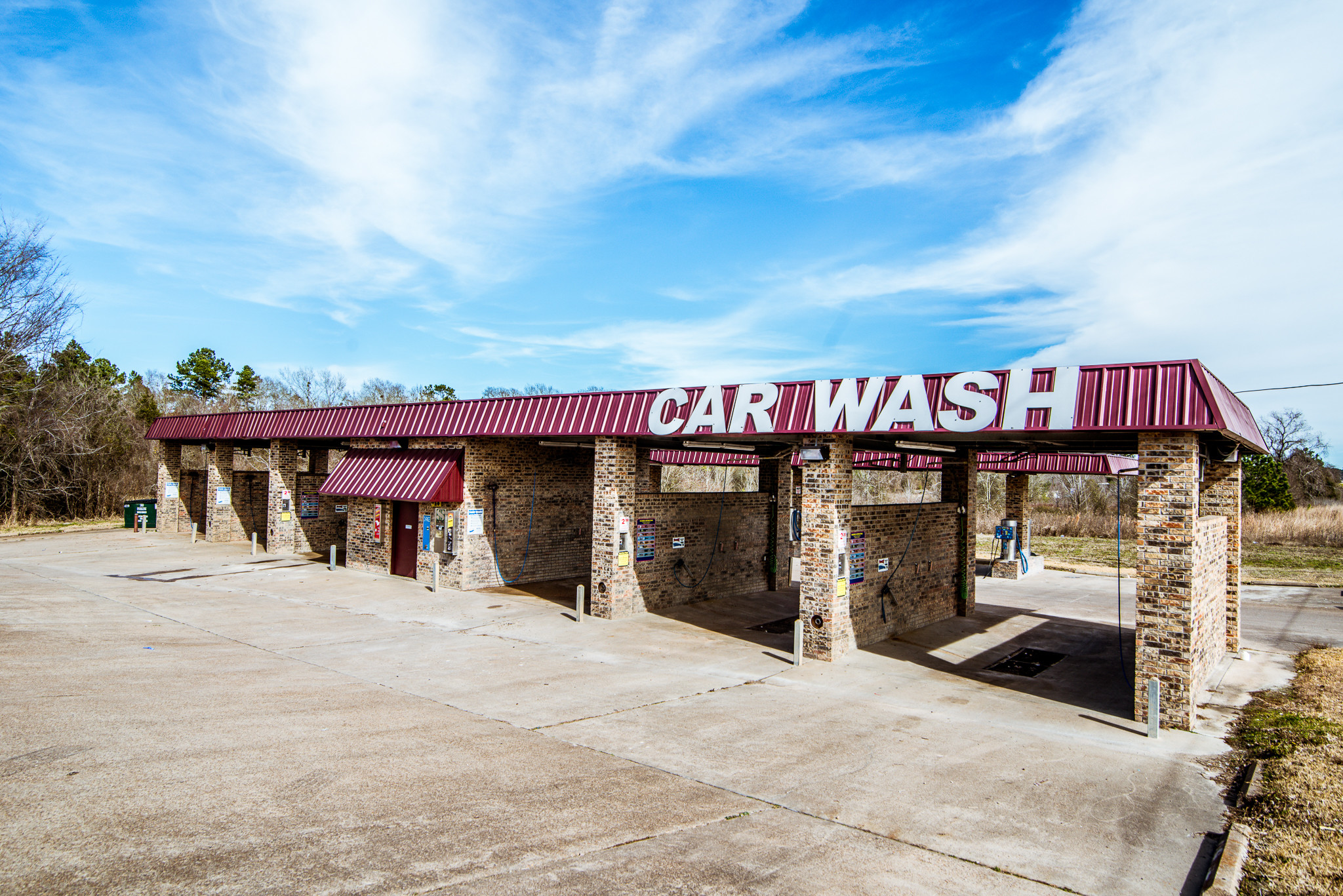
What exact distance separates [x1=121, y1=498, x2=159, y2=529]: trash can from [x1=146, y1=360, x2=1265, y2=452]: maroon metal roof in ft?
49.3

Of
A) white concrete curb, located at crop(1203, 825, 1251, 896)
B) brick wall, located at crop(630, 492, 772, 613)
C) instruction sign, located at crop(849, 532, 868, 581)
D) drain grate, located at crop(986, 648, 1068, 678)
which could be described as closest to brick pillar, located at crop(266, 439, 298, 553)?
brick wall, located at crop(630, 492, 772, 613)

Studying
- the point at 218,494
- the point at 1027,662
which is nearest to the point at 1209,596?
the point at 1027,662

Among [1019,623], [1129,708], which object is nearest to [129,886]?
[1129,708]

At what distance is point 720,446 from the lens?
18859mm

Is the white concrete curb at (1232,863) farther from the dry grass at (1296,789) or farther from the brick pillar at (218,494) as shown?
the brick pillar at (218,494)

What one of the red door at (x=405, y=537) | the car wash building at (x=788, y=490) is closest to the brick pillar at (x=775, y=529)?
the car wash building at (x=788, y=490)

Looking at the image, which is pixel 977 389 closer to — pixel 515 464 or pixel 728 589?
pixel 728 589

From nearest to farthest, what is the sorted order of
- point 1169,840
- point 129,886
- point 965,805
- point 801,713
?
1. point 129,886
2. point 1169,840
3. point 965,805
4. point 801,713

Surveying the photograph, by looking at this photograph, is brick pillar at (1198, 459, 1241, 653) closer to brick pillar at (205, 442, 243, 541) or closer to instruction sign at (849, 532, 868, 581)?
instruction sign at (849, 532, 868, 581)

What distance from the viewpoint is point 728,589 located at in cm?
1898

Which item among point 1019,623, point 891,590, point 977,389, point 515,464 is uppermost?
point 977,389

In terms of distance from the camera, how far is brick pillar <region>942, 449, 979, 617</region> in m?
17.5

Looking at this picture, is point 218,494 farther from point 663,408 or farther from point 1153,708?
point 1153,708

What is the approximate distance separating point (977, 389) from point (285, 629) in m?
12.7
